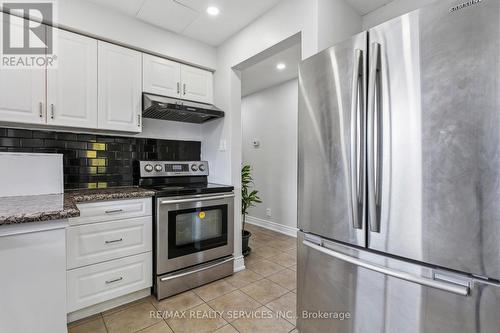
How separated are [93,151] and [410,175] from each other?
8.61 feet

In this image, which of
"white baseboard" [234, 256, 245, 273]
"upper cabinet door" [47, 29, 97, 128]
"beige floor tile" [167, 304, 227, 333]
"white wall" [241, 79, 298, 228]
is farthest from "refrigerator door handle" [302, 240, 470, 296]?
"white wall" [241, 79, 298, 228]

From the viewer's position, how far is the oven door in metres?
2.10

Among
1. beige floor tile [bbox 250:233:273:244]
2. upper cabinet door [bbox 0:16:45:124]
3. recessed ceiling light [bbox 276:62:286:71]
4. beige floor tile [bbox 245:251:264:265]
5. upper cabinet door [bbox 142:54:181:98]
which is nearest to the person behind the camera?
upper cabinet door [bbox 0:16:45:124]

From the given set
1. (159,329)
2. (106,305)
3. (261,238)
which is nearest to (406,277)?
(159,329)

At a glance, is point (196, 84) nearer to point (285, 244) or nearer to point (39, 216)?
point (39, 216)

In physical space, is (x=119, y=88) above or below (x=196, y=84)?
below

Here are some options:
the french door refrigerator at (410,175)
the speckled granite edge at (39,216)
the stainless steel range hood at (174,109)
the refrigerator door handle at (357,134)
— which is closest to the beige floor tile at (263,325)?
the french door refrigerator at (410,175)

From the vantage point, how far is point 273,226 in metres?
4.26

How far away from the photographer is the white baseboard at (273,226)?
3.92 metres

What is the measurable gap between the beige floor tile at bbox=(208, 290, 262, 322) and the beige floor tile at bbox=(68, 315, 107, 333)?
0.80 meters

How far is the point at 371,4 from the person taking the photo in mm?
2025

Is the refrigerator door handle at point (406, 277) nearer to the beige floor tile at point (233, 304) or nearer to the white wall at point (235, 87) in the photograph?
the beige floor tile at point (233, 304)

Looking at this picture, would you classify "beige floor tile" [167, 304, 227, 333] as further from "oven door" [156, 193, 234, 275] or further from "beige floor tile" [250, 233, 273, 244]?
"beige floor tile" [250, 233, 273, 244]

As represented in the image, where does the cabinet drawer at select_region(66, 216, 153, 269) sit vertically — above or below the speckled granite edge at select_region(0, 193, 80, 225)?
below
